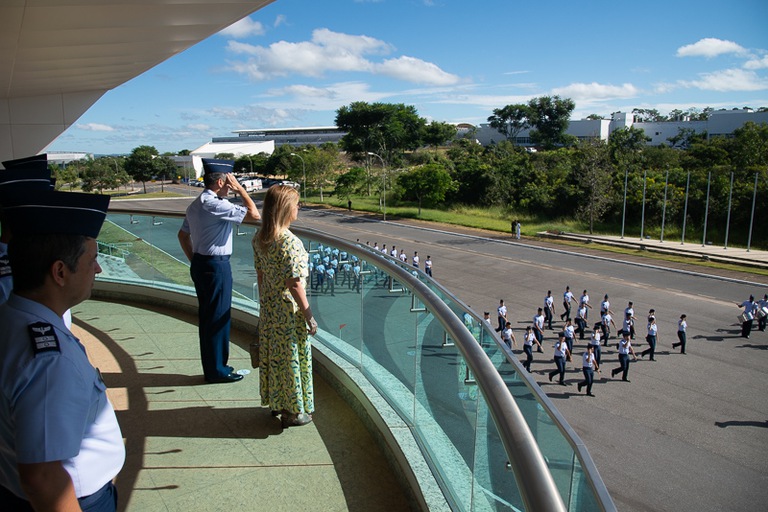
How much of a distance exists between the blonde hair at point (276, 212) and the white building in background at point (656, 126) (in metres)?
63.5

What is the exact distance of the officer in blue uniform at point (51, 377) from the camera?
123cm

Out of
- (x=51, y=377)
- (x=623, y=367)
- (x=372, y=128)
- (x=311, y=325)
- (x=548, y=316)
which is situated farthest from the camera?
(x=372, y=128)

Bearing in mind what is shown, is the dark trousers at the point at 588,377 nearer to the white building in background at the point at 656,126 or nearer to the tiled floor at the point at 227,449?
the tiled floor at the point at 227,449

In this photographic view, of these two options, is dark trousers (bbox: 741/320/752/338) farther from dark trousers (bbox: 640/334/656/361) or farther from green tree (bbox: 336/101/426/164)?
green tree (bbox: 336/101/426/164)

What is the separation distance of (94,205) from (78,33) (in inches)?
126

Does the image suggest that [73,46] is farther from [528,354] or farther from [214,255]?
[528,354]

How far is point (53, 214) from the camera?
4.56ft

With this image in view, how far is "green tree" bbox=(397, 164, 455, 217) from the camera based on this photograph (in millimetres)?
48500

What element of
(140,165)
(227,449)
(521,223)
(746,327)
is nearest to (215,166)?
(227,449)

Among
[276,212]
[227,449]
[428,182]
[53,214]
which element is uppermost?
[53,214]

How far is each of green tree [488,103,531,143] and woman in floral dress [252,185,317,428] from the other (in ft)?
329

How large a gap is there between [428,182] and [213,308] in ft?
151

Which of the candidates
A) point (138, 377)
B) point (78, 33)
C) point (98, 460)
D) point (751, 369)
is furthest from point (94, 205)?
point (751, 369)

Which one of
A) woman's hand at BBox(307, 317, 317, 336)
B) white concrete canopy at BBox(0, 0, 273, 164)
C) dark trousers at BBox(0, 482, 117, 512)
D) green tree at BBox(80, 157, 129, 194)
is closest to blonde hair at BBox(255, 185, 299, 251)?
woman's hand at BBox(307, 317, 317, 336)
